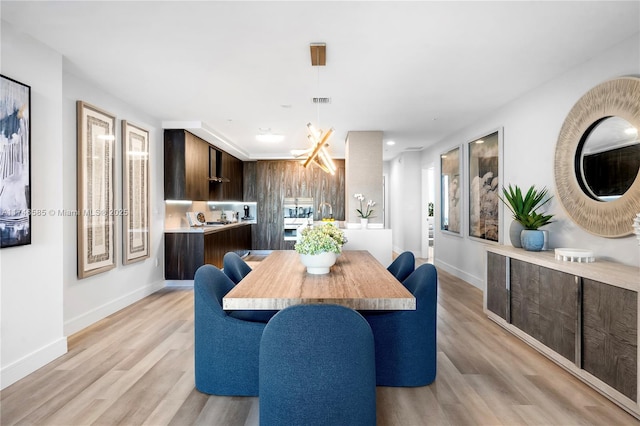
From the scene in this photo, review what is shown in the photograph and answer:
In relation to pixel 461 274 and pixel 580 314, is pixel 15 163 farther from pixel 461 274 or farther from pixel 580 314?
pixel 461 274

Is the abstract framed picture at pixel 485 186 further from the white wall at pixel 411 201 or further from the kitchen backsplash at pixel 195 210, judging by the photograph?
the kitchen backsplash at pixel 195 210

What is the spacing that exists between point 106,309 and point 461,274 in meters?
5.26

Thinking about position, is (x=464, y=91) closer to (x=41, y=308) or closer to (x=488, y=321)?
(x=488, y=321)

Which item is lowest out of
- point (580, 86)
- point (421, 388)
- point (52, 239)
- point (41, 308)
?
point (421, 388)

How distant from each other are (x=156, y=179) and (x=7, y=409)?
141 inches

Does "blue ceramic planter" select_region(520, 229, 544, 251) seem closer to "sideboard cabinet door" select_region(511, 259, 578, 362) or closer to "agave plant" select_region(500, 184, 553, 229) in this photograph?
"agave plant" select_region(500, 184, 553, 229)

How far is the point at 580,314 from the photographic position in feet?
8.15

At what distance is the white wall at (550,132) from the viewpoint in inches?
107

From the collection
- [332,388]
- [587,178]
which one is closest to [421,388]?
[332,388]

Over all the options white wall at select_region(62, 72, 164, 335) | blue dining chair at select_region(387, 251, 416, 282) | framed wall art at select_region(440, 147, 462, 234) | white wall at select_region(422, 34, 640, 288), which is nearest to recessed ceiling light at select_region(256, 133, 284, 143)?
white wall at select_region(62, 72, 164, 335)

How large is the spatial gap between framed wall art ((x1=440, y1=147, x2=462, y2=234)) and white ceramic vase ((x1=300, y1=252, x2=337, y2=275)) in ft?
13.7

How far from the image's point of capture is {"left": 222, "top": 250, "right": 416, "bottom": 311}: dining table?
180cm

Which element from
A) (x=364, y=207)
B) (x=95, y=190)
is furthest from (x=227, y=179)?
(x=95, y=190)

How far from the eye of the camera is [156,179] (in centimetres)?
524
